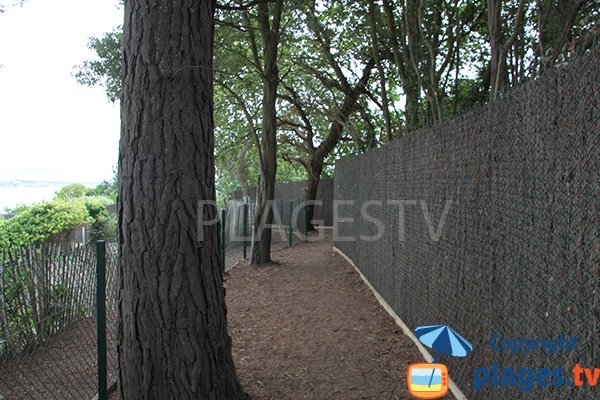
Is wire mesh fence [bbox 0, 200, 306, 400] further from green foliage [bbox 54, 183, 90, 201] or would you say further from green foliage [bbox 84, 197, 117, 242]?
green foliage [bbox 54, 183, 90, 201]

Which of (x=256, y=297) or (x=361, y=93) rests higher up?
(x=361, y=93)

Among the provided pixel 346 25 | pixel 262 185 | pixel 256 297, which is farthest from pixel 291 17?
pixel 256 297

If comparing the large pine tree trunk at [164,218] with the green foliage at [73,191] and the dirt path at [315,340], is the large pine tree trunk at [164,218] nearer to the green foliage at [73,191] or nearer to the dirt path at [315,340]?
the dirt path at [315,340]

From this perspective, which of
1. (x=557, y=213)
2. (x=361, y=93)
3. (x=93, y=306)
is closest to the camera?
(x=557, y=213)

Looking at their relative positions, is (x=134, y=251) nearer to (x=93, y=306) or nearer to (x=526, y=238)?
(x=93, y=306)

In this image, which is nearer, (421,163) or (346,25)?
(421,163)

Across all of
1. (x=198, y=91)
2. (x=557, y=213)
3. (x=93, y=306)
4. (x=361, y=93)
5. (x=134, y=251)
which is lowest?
(x=93, y=306)

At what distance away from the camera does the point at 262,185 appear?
1133 cm

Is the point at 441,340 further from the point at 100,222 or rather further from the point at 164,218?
the point at 100,222

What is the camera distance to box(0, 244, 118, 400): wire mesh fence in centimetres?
351

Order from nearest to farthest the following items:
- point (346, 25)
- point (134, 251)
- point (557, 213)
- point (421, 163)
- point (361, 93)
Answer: point (557, 213) < point (134, 251) < point (421, 163) < point (346, 25) < point (361, 93)

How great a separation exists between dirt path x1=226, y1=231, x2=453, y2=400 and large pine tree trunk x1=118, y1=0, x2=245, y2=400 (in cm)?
96

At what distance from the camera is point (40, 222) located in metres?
11.1

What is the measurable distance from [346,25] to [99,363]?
10430mm
